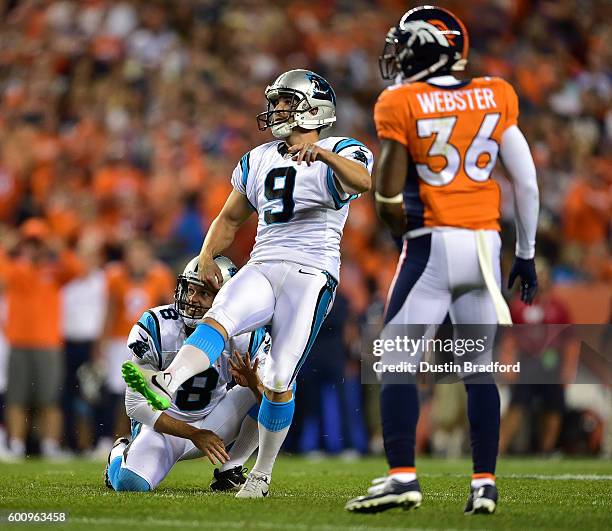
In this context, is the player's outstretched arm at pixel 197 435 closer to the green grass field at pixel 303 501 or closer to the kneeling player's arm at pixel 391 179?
the green grass field at pixel 303 501

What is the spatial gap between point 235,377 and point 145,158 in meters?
6.99

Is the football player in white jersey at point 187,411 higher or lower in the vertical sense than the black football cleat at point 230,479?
higher

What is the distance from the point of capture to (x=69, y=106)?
44.7 ft

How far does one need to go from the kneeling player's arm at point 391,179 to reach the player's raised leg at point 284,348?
852 mm

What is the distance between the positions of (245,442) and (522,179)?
2.15m

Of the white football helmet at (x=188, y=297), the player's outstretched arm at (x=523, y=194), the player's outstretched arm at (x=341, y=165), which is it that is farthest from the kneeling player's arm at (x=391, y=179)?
the white football helmet at (x=188, y=297)

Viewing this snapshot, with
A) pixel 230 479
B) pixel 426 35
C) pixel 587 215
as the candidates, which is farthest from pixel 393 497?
pixel 587 215

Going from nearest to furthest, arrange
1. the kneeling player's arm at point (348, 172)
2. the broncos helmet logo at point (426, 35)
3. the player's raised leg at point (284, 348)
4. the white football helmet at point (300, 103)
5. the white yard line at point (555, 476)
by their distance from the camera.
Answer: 1. the broncos helmet logo at point (426, 35)
2. the kneeling player's arm at point (348, 172)
3. the player's raised leg at point (284, 348)
4. the white football helmet at point (300, 103)
5. the white yard line at point (555, 476)

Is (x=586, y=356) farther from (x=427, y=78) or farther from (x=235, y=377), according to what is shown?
(x=427, y=78)

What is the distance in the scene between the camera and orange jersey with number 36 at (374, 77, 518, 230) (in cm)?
472

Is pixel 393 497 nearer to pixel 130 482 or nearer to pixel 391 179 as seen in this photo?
pixel 391 179

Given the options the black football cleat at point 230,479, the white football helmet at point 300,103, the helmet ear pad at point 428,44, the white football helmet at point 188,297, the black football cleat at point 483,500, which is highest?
the helmet ear pad at point 428,44

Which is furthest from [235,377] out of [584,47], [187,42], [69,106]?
[584,47]

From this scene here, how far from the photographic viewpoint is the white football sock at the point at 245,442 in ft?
20.2
